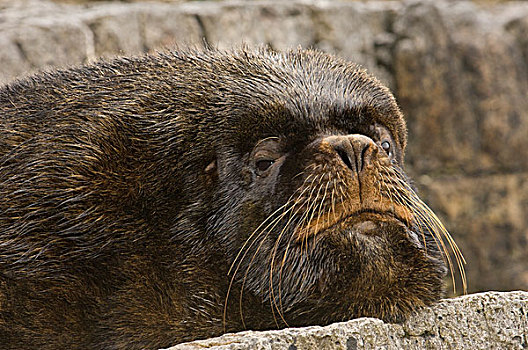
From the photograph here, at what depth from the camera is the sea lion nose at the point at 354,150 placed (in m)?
3.26

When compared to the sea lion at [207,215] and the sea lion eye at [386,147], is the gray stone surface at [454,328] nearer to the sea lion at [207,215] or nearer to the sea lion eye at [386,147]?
the sea lion at [207,215]

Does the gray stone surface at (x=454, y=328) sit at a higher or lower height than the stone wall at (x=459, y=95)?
lower

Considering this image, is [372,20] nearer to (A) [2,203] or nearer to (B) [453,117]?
(B) [453,117]

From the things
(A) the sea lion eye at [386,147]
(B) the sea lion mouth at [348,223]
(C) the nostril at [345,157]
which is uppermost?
(A) the sea lion eye at [386,147]

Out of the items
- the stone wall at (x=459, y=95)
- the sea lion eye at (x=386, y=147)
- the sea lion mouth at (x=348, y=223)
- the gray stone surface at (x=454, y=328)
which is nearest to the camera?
the gray stone surface at (x=454, y=328)

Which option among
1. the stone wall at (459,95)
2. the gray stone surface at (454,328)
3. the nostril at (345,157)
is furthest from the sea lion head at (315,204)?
the stone wall at (459,95)

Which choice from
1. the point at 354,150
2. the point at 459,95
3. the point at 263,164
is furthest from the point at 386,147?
the point at 459,95

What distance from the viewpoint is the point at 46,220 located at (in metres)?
3.51

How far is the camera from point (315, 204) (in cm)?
321

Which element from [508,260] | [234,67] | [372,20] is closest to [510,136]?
[508,260]

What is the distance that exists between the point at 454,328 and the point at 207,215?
3.78 feet

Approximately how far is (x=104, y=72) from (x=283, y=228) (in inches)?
54.7

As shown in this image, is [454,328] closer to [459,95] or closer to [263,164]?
[263,164]

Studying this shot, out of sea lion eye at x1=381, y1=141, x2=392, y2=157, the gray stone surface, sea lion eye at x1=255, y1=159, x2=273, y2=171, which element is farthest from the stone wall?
the gray stone surface
